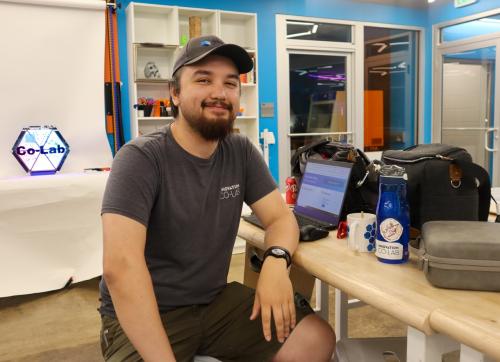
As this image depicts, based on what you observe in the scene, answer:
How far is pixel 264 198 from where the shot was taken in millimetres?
1561

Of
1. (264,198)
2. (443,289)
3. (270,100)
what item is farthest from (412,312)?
(270,100)

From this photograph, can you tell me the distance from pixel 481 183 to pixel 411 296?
1.74ft

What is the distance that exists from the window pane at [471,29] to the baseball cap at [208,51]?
507 cm

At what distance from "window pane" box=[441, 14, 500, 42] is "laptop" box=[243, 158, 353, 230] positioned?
4.71 m

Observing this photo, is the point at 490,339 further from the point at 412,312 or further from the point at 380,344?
the point at 380,344

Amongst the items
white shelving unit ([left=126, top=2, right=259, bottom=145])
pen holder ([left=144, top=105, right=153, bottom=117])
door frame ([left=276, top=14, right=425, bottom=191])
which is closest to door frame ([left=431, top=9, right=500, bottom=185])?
door frame ([left=276, top=14, right=425, bottom=191])

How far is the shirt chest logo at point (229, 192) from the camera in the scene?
144cm

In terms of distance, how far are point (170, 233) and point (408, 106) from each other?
5.73 meters

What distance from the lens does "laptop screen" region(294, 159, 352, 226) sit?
164 cm

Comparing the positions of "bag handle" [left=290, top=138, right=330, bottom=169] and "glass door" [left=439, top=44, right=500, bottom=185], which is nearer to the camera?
"bag handle" [left=290, top=138, right=330, bottom=169]

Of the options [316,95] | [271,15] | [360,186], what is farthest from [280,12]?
[360,186]

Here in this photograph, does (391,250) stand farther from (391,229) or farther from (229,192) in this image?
(229,192)

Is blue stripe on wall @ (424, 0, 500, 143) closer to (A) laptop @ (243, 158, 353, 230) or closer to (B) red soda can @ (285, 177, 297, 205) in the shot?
(B) red soda can @ (285, 177, 297, 205)

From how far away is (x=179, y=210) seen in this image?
1.35 metres
